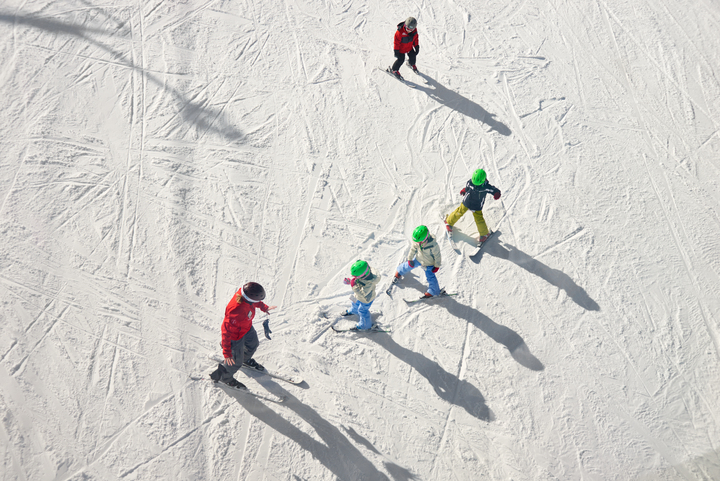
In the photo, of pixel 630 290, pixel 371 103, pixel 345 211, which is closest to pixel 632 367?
pixel 630 290

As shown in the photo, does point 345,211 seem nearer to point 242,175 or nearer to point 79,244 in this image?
point 242,175

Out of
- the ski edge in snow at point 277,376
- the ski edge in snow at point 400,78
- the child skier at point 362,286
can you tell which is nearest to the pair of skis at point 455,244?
the child skier at point 362,286

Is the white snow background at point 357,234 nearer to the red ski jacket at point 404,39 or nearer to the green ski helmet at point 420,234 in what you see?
the red ski jacket at point 404,39

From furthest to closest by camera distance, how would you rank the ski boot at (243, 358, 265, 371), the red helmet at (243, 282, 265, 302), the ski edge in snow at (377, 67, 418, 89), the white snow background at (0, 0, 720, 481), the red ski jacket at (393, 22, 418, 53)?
the ski edge in snow at (377, 67, 418, 89), the red ski jacket at (393, 22, 418, 53), the ski boot at (243, 358, 265, 371), the white snow background at (0, 0, 720, 481), the red helmet at (243, 282, 265, 302)

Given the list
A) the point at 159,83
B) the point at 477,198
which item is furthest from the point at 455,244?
the point at 159,83

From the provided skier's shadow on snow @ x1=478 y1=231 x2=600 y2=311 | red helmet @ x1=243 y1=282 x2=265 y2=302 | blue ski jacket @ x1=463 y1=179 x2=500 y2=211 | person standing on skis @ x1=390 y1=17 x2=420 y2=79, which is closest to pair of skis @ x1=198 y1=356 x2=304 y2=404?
red helmet @ x1=243 y1=282 x2=265 y2=302

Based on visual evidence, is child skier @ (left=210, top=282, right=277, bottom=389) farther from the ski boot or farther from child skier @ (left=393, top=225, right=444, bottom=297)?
child skier @ (left=393, top=225, right=444, bottom=297)

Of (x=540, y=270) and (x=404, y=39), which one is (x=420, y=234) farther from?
(x=404, y=39)

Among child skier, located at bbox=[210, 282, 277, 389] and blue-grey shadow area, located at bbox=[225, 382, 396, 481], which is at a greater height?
child skier, located at bbox=[210, 282, 277, 389]
